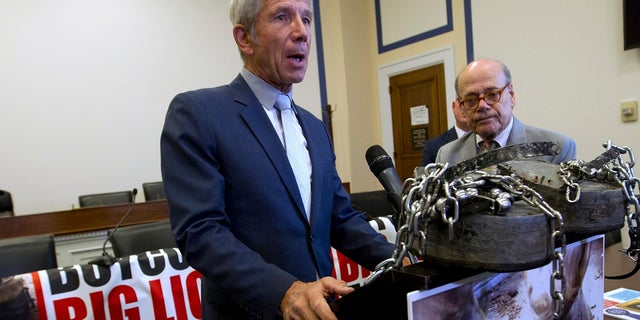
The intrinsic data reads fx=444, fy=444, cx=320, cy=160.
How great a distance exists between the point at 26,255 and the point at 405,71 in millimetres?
4441

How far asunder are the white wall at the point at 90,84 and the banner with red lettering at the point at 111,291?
11.2 ft

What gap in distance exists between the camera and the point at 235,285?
2.34ft

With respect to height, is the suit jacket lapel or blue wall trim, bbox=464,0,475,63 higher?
blue wall trim, bbox=464,0,475,63

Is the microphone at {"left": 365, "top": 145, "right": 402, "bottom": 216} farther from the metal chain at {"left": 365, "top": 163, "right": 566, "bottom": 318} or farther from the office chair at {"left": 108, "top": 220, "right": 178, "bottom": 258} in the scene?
the office chair at {"left": 108, "top": 220, "right": 178, "bottom": 258}

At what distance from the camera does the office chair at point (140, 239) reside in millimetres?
1978

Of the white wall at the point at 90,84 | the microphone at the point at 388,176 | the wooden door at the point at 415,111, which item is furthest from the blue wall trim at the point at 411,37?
the microphone at the point at 388,176

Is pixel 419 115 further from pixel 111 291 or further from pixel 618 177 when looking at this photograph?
pixel 618 177

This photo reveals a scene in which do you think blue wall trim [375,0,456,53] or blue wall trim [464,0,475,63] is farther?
blue wall trim [375,0,456,53]

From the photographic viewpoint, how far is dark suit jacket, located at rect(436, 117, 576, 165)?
4.24ft

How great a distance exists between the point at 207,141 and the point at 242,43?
264 mm

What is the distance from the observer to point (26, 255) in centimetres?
177

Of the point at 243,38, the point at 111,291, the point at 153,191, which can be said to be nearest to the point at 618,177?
the point at 243,38

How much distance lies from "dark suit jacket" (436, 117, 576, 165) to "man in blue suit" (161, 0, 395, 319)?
52 cm

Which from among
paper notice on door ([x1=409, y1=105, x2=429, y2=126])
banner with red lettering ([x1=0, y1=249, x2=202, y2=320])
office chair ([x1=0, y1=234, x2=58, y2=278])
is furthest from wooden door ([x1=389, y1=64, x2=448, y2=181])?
office chair ([x1=0, y1=234, x2=58, y2=278])
